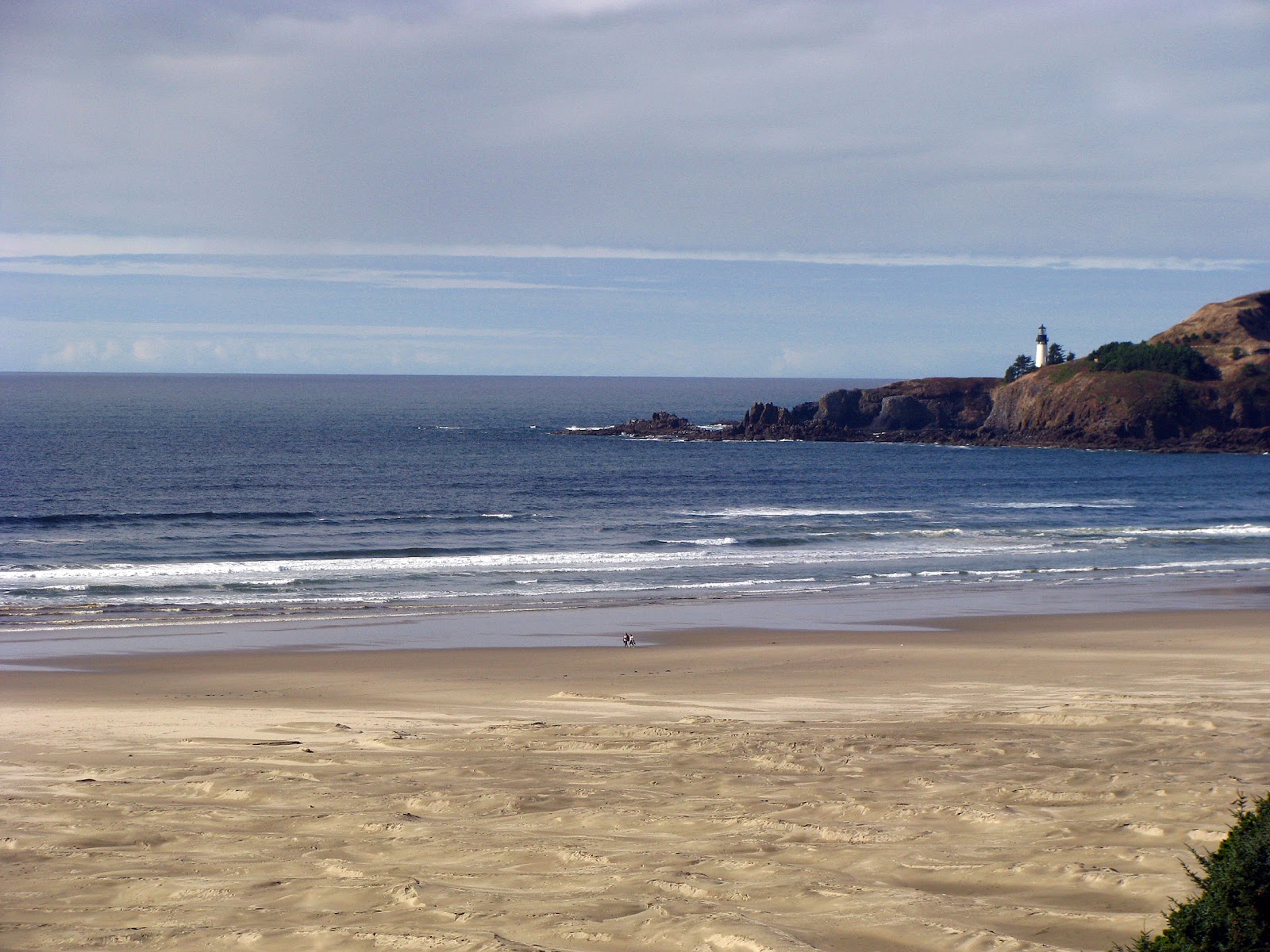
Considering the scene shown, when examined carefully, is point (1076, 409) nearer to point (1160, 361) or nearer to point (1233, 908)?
point (1160, 361)

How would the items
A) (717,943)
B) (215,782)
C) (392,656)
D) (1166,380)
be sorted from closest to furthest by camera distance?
(717,943) < (215,782) < (392,656) < (1166,380)

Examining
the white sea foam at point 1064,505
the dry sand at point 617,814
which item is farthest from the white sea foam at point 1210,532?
the dry sand at point 617,814

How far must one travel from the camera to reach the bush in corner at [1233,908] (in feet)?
15.6

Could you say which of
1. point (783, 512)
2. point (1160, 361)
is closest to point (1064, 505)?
point (783, 512)

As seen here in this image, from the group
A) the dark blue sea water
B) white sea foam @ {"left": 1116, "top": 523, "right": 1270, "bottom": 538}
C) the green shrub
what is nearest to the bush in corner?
the dark blue sea water

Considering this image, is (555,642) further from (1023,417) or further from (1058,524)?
(1023,417)

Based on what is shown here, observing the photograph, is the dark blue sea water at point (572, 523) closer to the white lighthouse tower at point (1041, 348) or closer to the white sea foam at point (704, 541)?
the white sea foam at point (704, 541)

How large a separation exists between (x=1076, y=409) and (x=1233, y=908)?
101566 millimetres

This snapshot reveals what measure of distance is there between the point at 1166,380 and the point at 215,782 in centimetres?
10120

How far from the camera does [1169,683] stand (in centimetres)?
1839

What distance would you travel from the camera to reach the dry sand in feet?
23.3

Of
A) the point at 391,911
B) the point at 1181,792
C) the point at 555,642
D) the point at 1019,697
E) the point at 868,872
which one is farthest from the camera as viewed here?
the point at 555,642

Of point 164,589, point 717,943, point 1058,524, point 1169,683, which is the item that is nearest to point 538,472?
point 1058,524

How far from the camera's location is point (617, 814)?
957cm
